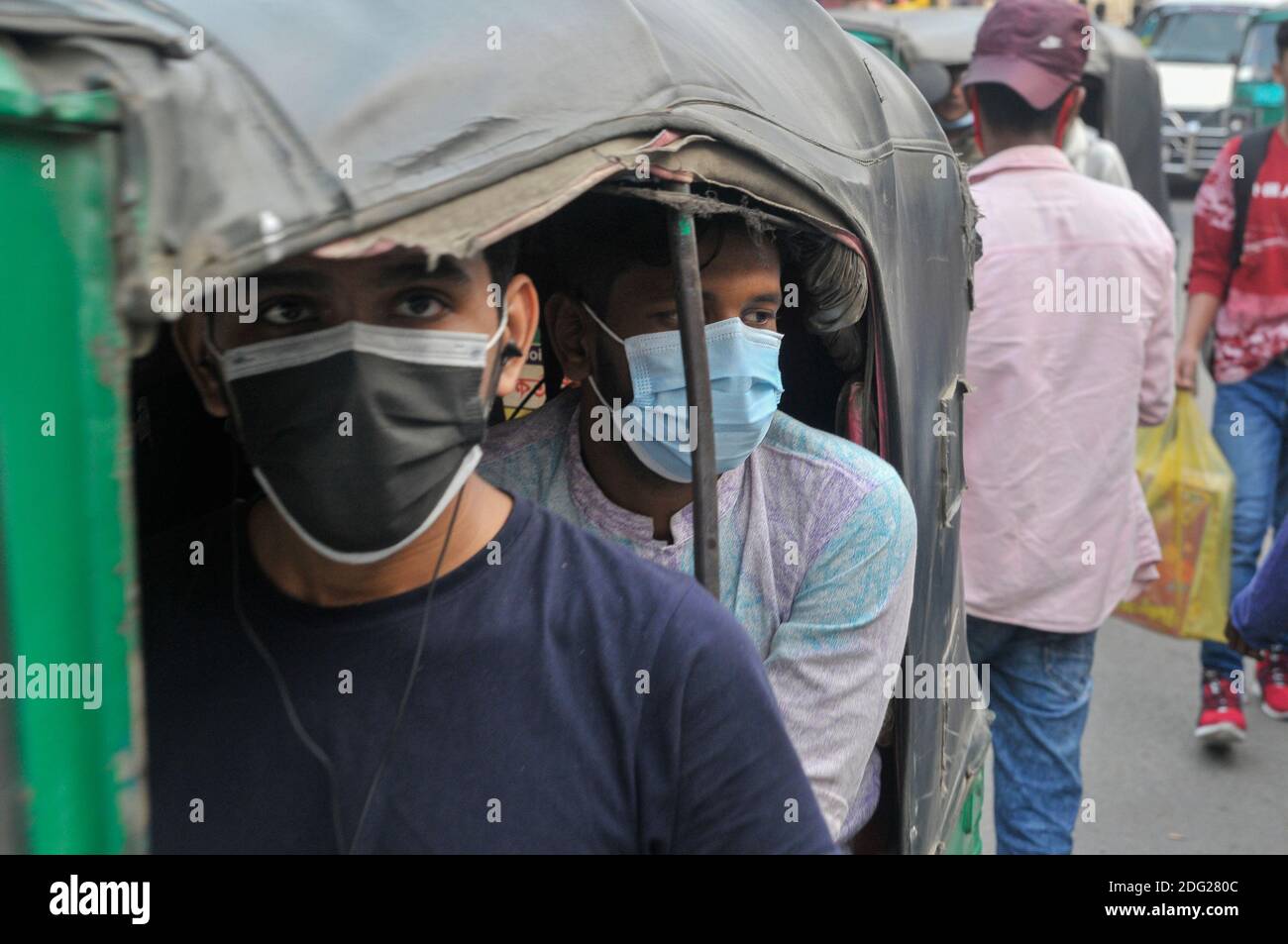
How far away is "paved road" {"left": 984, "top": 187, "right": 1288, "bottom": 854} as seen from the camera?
14.6 feet

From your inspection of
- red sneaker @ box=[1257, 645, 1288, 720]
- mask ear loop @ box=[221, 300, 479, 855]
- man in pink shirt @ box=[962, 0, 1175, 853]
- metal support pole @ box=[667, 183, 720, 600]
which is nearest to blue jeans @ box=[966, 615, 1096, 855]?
man in pink shirt @ box=[962, 0, 1175, 853]

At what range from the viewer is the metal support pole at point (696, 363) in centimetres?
178

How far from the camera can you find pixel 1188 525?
4.64 meters

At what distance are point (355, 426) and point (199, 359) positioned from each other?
270 millimetres

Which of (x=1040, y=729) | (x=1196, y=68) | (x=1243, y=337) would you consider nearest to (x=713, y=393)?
(x=1040, y=729)

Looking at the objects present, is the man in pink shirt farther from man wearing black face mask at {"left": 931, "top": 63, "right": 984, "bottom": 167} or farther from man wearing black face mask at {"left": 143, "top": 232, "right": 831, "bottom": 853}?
man wearing black face mask at {"left": 931, "top": 63, "right": 984, "bottom": 167}

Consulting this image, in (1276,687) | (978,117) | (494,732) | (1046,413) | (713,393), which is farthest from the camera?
(1276,687)

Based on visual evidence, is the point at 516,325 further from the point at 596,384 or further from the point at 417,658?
the point at 596,384

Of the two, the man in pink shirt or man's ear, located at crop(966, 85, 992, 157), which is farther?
man's ear, located at crop(966, 85, 992, 157)

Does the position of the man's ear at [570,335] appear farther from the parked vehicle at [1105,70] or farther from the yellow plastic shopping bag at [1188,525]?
the parked vehicle at [1105,70]

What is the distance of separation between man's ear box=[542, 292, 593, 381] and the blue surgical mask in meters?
0.12

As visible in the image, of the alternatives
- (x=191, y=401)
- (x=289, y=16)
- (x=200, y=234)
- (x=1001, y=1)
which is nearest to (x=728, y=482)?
(x=191, y=401)
